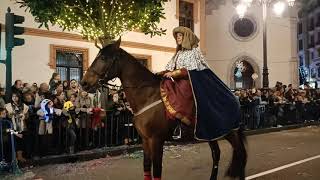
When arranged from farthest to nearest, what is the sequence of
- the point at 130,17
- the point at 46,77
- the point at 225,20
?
the point at 225,20, the point at 46,77, the point at 130,17

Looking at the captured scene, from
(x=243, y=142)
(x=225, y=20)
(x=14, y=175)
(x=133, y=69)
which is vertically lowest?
(x=14, y=175)

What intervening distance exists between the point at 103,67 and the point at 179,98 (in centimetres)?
122

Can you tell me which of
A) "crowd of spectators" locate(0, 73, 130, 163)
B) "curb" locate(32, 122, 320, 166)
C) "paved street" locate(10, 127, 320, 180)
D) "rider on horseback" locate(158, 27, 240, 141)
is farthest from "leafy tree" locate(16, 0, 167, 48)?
"rider on horseback" locate(158, 27, 240, 141)

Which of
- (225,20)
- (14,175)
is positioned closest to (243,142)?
(14,175)

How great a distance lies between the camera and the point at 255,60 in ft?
112

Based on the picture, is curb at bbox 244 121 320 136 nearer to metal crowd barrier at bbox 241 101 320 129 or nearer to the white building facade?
metal crowd barrier at bbox 241 101 320 129

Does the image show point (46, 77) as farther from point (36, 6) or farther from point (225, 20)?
point (225, 20)

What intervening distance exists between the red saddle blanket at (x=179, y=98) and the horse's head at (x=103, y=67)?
82cm

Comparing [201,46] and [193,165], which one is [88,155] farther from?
[201,46]

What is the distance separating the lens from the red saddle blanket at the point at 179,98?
7.11 metres

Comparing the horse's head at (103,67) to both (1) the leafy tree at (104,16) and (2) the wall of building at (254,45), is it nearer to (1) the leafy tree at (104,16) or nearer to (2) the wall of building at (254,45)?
(1) the leafy tree at (104,16)

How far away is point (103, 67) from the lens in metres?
7.05

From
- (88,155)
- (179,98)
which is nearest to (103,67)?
(179,98)

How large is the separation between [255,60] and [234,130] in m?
27.0
